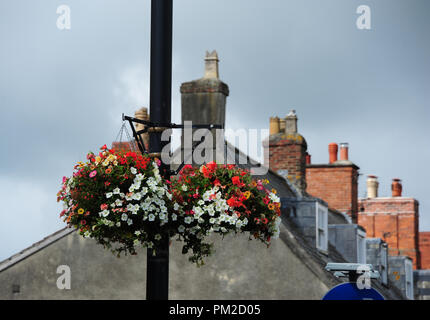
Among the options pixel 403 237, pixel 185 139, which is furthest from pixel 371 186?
pixel 185 139

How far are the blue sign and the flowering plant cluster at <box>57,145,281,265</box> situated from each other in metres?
1.31

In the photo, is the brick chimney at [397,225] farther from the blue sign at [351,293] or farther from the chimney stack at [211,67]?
the blue sign at [351,293]

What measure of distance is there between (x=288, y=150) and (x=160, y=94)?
1715 cm

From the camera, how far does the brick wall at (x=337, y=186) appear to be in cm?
3020

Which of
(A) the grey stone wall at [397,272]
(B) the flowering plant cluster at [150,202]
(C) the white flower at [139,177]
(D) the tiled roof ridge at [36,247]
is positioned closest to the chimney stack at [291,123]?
(D) the tiled roof ridge at [36,247]

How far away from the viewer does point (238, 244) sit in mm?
18203

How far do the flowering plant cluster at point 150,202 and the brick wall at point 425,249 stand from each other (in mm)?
35340

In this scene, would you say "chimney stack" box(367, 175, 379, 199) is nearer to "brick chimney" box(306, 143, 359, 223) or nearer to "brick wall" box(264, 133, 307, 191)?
"brick chimney" box(306, 143, 359, 223)

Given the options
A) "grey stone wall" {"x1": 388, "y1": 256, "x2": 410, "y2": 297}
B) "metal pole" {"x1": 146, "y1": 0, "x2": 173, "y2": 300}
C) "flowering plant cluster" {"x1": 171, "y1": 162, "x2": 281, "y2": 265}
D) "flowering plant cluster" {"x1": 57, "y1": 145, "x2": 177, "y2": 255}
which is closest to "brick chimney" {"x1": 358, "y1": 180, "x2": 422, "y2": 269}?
"grey stone wall" {"x1": 388, "y1": 256, "x2": 410, "y2": 297}

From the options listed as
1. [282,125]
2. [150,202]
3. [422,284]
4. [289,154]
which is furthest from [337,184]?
[150,202]

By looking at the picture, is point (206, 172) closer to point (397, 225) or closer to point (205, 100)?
point (205, 100)

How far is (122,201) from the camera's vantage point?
7.41m

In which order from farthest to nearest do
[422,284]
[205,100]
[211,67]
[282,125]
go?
[422,284] → [282,125] → [211,67] → [205,100]
